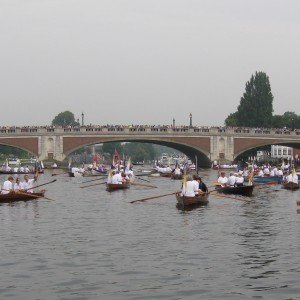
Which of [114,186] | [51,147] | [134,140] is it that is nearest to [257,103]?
[134,140]

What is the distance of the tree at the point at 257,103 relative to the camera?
132 meters

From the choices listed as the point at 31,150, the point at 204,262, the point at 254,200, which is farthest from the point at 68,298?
the point at 31,150

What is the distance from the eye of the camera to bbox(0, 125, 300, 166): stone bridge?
341ft

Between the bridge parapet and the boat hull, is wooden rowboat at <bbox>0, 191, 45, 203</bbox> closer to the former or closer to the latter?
the boat hull

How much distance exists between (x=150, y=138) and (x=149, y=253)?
81.4 metres

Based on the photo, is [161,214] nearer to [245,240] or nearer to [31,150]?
[245,240]

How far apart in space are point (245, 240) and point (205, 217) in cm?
757

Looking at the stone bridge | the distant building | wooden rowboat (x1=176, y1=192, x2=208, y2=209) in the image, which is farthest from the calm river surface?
the distant building

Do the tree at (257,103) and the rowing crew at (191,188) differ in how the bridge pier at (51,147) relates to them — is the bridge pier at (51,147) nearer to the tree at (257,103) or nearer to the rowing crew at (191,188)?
the tree at (257,103)

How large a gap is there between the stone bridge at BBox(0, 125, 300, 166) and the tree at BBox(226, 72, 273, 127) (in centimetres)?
1983

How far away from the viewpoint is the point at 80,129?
4144 inches

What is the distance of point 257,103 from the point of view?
5217 inches

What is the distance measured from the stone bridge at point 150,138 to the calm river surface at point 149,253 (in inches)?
2536

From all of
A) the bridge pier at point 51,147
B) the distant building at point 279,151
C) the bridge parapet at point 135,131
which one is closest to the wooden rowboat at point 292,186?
the bridge parapet at point 135,131
